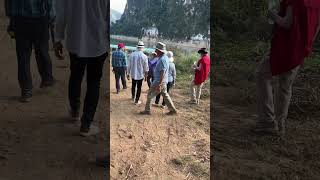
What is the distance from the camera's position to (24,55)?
172 inches

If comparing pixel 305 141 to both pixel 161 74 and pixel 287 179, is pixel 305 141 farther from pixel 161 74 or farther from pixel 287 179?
pixel 161 74

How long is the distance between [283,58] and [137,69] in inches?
44.5

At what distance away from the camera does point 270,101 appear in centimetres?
460

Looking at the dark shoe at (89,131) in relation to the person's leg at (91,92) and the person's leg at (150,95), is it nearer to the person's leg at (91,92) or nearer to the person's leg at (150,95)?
the person's leg at (91,92)

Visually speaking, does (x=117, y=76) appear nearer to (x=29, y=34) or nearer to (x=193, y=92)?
(x=193, y=92)

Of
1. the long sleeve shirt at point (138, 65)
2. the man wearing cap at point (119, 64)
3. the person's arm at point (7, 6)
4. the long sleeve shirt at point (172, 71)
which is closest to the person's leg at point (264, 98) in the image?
the long sleeve shirt at point (172, 71)

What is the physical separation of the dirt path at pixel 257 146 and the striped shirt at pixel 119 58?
0.75 metres

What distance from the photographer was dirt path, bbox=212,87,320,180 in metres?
4.58

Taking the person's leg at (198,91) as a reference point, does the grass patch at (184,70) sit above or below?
above


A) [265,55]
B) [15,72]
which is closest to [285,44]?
[265,55]


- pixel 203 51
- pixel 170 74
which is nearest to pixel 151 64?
pixel 170 74

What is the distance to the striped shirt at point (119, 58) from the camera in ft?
14.9

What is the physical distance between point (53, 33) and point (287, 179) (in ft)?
6.90

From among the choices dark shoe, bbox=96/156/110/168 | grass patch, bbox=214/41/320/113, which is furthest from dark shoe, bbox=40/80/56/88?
grass patch, bbox=214/41/320/113
